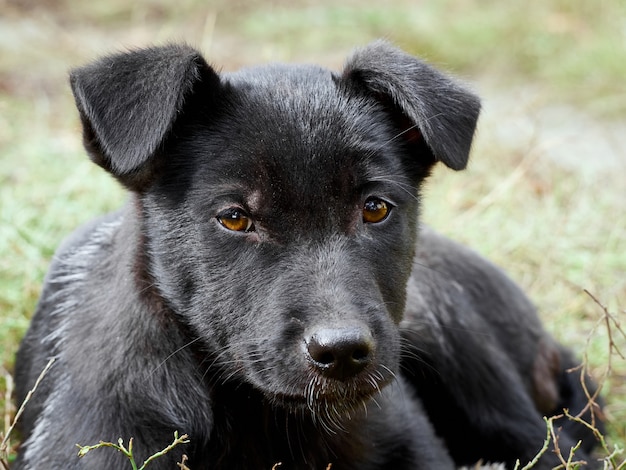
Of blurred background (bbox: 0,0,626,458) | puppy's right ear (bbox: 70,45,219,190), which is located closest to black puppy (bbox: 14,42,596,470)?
puppy's right ear (bbox: 70,45,219,190)

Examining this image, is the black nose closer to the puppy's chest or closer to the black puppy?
the black puppy

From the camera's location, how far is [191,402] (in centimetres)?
343

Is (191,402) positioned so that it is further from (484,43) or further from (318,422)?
(484,43)

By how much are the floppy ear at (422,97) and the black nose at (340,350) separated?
0.81m

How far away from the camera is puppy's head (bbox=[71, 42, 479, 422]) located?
10.0 feet

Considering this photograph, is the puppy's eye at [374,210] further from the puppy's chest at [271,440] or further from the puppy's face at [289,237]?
the puppy's chest at [271,440]

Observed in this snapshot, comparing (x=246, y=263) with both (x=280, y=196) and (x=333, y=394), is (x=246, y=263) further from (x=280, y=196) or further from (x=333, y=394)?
(x=333, y=394)

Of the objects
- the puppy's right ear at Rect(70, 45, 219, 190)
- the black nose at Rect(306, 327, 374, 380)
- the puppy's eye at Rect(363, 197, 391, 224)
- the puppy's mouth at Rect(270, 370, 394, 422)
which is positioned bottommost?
the puppy's mouth at Rect(270, 370, 394, 422)

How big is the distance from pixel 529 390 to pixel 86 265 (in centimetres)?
233

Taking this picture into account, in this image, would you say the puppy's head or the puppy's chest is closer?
the puppy's head

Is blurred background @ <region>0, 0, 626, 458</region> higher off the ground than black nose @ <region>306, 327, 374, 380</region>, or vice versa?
black nose @ <region>306, 327, 374, 380</region>


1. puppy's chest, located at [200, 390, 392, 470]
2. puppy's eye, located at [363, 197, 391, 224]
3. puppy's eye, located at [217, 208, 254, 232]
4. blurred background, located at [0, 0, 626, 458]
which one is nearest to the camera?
puppy's eye, located at [217, 208, 254, 232]

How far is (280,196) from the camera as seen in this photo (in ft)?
10.3

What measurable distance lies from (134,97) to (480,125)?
6272 millimetres
